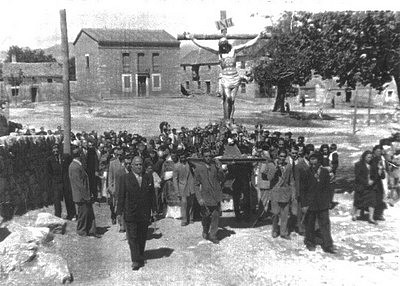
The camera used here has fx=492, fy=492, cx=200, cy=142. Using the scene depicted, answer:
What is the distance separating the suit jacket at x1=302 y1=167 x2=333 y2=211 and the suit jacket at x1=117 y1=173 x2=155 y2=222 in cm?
269

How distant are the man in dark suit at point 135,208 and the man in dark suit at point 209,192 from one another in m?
1.29

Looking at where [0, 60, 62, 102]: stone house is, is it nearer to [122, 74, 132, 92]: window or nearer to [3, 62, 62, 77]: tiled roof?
[3, 62, 62, 77]: tiled roof

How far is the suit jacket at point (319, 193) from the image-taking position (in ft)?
26.3

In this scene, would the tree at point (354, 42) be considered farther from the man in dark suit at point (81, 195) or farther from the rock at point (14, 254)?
the rock at point (14, 254)

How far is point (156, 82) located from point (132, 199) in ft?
136

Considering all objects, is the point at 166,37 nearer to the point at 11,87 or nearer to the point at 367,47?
the point at 11,87

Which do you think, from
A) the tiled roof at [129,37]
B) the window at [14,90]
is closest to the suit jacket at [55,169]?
the window at [14,90]

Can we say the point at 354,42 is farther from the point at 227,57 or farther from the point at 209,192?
the point at 209,192

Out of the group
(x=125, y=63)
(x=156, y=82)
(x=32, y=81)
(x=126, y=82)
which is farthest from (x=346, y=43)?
(x=32, y=81)

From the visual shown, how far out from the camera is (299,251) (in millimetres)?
8039

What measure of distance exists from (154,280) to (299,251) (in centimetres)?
256

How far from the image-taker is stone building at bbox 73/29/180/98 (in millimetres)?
44156

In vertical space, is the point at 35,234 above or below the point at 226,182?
below

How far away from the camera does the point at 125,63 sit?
45.5m
